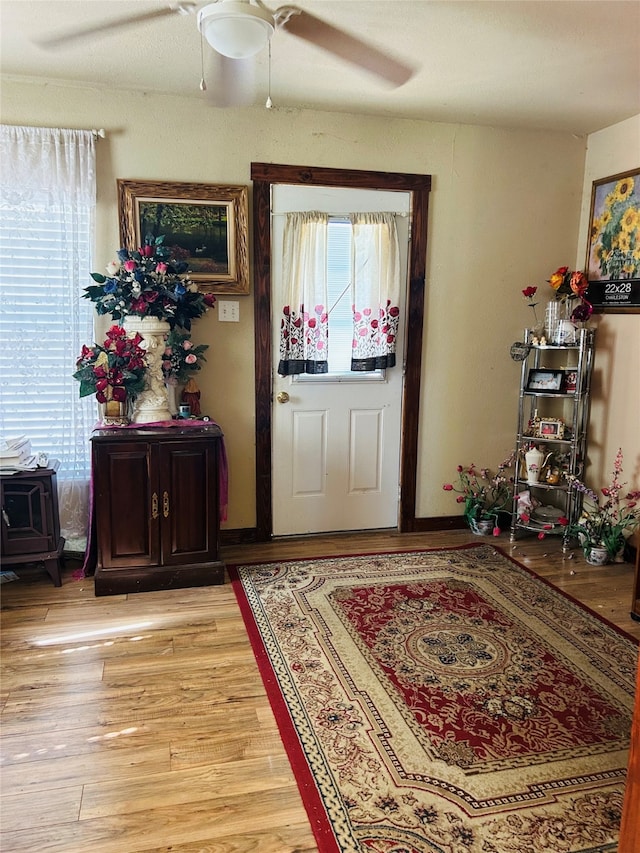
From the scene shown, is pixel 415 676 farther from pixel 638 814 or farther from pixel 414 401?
pixel 414 401

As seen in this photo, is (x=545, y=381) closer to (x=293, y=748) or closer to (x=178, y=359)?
(x=178, y=359)

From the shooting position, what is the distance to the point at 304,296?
379 cm

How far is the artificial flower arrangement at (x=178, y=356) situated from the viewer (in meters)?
3.41

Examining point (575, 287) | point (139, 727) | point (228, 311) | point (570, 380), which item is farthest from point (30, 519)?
point (575, 287)

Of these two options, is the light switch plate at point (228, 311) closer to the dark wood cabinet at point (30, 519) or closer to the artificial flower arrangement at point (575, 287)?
the dark wood cabinet at point (30, 519)

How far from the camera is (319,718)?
2277 mm

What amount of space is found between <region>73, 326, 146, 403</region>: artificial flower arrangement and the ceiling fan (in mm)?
1322

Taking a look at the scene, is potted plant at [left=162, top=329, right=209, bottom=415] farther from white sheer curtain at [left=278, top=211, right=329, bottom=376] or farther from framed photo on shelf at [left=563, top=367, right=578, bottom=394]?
framed photo on shelf at [left=563, top=367, right=578, bottom=394]

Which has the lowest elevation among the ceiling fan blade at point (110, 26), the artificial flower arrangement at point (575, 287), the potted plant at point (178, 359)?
the potted plant at point (178, 359)

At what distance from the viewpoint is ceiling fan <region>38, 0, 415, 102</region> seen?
199cm

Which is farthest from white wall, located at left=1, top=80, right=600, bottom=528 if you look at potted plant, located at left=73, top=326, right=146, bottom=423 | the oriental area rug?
the oriental area rug

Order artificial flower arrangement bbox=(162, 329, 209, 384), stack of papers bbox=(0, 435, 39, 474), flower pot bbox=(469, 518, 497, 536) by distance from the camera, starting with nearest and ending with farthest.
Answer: stack of papers bbox=(0, 435, 39, 474)
artificial flower arrangement bbox=(162, 329, 209, 384)
flower pot bbox=(469, 518, 497, 536)

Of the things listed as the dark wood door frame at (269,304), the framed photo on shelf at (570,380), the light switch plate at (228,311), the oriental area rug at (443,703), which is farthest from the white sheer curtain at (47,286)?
the framed photo on shelf at (570,380)

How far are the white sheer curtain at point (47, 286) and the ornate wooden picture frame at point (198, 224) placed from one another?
0.73 ft
